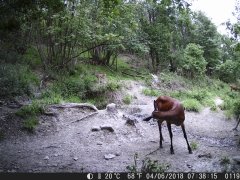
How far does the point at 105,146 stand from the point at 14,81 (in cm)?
626

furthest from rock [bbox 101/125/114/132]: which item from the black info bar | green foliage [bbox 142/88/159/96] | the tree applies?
the tree

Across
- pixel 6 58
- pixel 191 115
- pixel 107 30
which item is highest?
pixel 107 30

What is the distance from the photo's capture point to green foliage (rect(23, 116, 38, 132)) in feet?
33.7

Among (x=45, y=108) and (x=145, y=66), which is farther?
(x=145, y=66)

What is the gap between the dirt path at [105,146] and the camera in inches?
306

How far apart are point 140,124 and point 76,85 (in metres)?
5.12

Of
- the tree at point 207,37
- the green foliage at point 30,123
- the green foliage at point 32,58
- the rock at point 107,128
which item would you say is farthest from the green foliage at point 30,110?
the tree at point 207,37

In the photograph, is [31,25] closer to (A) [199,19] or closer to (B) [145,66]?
(B) [145,66]

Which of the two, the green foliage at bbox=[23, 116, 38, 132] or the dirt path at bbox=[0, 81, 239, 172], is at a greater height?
the green foliage at bbox=[23, 116, 38, 132]

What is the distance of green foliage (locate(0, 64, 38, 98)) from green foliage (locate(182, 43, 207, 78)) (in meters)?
14.4

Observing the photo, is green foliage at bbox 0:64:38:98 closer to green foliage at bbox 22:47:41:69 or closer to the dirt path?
green foliage at bbox 22:47:41:69

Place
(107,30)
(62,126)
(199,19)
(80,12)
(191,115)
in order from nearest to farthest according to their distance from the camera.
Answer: (62,126)
(191,115)
(80,12)
(107,30)
(199,19)

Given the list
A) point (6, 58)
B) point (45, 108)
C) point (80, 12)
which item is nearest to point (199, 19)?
point (80, 12)

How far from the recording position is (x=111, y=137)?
10266mm
